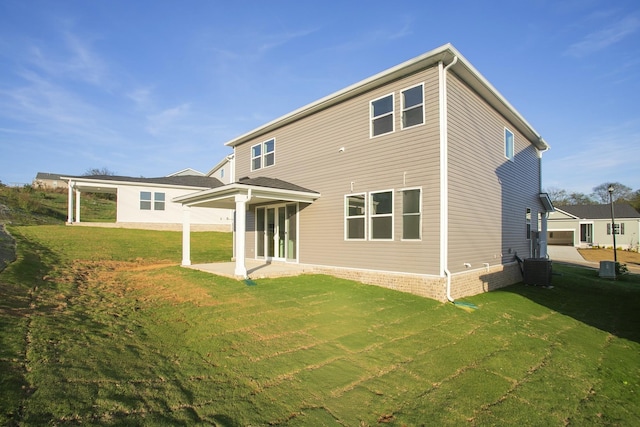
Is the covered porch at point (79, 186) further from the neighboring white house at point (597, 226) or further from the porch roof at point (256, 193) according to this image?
the neighboring white house at point (597, 226)

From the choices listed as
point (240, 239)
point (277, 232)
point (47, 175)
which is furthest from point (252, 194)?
point (47, 175)

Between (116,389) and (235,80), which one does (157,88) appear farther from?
(116,389)

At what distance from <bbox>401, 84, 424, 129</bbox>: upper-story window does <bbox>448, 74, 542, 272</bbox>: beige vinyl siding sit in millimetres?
717

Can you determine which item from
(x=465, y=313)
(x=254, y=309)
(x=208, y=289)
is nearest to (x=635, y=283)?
Answer: (x=465, y=313)

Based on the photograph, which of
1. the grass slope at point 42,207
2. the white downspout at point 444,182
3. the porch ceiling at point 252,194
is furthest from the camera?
the grass slope at point 42,207

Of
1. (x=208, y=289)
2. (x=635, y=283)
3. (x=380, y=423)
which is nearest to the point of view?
(x=380, y=423)

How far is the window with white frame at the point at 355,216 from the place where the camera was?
979 centimetres

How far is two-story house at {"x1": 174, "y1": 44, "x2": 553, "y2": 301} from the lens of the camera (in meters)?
8.24

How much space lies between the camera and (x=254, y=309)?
6.52 m

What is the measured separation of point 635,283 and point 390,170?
1154 cm

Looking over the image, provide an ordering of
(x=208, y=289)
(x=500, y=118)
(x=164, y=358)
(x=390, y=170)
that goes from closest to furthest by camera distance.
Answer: (x=164, y=358)
(x=208, y=289)
(x=390, y=170)
(x=500, y=118)

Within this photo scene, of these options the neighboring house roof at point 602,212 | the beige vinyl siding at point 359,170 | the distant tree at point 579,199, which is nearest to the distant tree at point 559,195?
the distant tree at point 579,199

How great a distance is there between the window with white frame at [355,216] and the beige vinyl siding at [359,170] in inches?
7.4

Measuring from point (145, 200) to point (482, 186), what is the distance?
70.7ft
